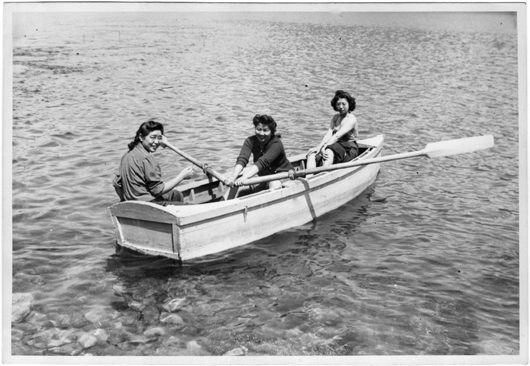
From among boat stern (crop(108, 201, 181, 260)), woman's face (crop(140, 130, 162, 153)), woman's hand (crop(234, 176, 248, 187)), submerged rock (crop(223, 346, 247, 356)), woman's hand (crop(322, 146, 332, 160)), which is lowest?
submerged rock (crop(223, 346, 247, 356))

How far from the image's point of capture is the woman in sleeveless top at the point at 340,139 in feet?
30.5

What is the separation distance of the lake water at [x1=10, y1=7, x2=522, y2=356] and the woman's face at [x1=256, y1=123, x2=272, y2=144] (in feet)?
4.96

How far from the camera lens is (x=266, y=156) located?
7871mm

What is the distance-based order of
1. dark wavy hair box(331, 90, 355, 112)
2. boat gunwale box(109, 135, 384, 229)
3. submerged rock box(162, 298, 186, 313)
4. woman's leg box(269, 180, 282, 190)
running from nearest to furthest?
submerged rock box(162, 298, 186, 313) < boat gunwale box(109, 135, 384, 229) < woman's leg box(269, 180, 282, 190) < dark wavy hair box(331, 90, 355, 112)

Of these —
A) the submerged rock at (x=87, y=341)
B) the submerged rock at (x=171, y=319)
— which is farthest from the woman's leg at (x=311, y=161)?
the submerged rock at (x=87, y=341)

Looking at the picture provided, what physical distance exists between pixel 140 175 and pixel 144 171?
9 centimetres

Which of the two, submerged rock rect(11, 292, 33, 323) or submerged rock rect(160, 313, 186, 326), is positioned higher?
submerged rock rect(11, 292, 33, 323)

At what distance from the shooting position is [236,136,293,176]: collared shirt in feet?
25.8

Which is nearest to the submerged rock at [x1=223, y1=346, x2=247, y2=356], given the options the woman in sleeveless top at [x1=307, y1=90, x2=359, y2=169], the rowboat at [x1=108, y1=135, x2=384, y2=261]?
the rowboat at [x1=108, y1=135, x2=384, y2=261]

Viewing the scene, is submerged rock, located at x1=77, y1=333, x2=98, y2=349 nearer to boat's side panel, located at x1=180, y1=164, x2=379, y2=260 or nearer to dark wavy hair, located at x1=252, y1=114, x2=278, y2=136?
boat's side panel, located at x1=180, y1=164, x2=379, y2=260

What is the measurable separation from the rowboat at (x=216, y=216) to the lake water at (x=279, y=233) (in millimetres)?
205

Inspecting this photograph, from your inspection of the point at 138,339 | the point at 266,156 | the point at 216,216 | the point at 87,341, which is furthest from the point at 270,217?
the point at 87,341

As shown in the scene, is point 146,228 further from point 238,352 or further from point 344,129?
point 344,129

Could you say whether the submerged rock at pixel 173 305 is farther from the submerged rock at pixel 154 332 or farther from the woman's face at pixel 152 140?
the woman's face at pixel 152 140
